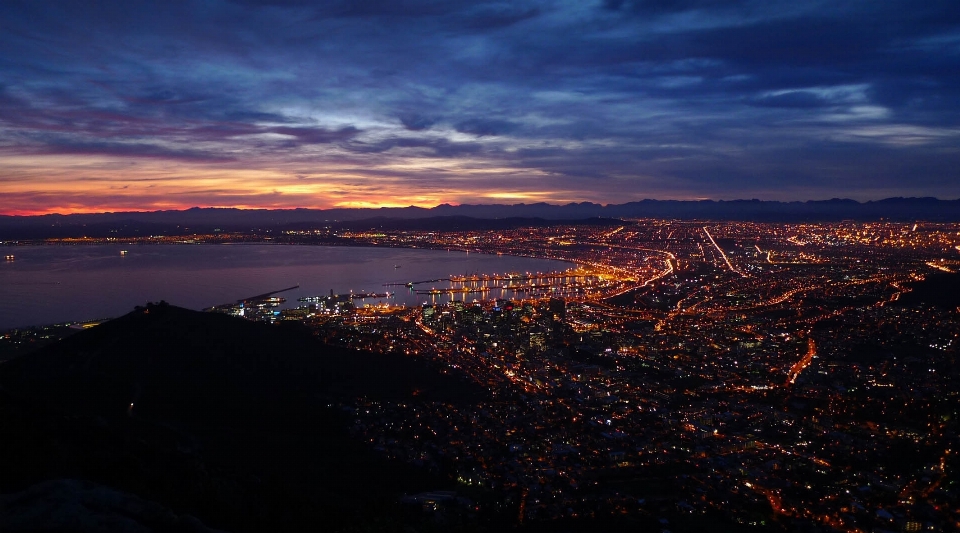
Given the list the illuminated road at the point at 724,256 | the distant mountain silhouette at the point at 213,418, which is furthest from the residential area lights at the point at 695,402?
the illuminated road at the point at 724,256

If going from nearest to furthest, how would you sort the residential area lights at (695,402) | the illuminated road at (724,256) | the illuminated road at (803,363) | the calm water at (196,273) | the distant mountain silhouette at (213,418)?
the distant mountain silhouette at (213,418) → the residential area lights at (695,402) → the illuminated road at (803,363) → the calm water at (196,273) → the illuminated road at (724,256)

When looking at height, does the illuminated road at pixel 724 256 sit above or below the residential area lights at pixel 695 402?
above

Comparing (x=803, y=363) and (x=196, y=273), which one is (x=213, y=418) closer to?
(x=803, y=363)

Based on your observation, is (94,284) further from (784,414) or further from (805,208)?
(805,208)

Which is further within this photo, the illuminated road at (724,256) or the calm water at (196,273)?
the illuminated road at (724,256)

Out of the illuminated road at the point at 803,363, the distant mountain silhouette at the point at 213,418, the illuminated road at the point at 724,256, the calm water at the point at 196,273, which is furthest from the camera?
the illuminated road at the point at 724,256

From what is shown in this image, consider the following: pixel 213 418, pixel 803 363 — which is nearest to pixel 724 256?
pixel 803 363

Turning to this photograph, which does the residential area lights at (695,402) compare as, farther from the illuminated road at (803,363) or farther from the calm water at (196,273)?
the calm water at (196,273)

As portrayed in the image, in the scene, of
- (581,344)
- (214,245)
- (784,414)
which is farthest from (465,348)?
(214,245)
